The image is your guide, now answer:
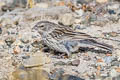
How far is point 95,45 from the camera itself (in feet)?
24.0

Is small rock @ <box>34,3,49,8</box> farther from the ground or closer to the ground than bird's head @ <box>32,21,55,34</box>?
closer to the ground

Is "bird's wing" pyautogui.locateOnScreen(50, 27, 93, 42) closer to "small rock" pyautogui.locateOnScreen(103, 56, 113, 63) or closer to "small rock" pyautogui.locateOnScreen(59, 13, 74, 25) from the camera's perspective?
"small rock" pyautogui.locateOnScreen(103, 56, 113, 63)

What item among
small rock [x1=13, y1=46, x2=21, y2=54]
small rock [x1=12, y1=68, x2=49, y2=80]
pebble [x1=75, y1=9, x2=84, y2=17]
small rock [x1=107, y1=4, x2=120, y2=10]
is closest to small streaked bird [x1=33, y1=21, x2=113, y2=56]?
small rock [x1=13, y1=46, x2=21, y2=54]

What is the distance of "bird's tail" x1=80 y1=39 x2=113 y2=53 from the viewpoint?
725 cm

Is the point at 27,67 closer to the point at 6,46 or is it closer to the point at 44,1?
the point at 6,46

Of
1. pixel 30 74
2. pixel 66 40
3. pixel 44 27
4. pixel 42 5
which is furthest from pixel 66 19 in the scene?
pixel 30 74

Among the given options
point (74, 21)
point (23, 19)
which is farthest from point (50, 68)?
point (23, 19)

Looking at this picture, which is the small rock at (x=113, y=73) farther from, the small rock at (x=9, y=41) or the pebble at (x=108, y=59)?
the small rock at (x=9, y=41)

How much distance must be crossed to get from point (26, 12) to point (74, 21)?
1499 mm

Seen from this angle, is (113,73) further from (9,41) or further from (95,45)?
(9,41)

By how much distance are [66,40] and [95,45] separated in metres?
0.55

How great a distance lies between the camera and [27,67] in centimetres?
674

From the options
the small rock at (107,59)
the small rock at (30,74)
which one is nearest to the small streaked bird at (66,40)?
the small rock at (107,59)

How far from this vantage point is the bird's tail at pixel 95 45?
23.8ft
